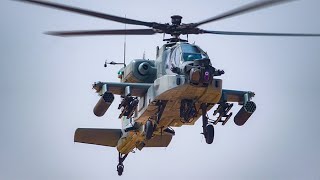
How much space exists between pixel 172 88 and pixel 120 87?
88.4 inches

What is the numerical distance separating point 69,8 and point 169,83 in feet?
13.0

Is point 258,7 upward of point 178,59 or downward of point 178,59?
upward

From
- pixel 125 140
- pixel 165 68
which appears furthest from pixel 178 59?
pixel 125 140

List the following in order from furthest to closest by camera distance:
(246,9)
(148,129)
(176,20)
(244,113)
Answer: (244,113) → (148,129) → (176,20) → (246,9)

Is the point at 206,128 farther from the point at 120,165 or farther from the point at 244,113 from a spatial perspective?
the point at 120,165

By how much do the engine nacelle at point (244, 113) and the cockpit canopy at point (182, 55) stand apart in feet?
7.84

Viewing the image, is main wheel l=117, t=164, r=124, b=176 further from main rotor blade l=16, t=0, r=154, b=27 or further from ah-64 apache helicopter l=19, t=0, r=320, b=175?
main rotor blade l=16, t=0, r=154, b=27

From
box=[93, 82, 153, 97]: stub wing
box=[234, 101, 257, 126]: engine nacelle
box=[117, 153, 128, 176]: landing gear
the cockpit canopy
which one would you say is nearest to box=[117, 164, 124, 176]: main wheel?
box=[117, 153, 128, 176]: landing gear

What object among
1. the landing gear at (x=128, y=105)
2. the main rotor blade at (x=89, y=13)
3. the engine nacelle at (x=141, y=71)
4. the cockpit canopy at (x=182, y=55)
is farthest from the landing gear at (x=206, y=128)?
the main rotor blade at (x=89, y=13)

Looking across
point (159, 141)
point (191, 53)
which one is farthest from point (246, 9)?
point (159, 141)

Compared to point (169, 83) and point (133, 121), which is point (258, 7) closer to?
point (169, 83)

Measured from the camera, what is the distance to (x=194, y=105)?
24.5m

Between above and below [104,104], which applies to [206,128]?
below

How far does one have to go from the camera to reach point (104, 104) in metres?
24.4
